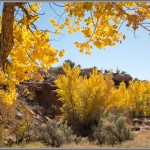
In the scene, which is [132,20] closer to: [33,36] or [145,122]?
[33,36]

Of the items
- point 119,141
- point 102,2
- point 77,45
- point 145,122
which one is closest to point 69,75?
point 119,141

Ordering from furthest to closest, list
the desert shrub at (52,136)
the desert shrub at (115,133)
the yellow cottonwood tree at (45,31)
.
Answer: the desert shrub at (52,136)
the desert shrub at (115,133)
the yellow cottonwood tree at (45,31)

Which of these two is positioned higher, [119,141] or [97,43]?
[97,43]

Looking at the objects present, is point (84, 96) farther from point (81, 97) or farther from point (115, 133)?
point (115, 133)

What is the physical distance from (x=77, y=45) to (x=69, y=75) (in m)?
12.9

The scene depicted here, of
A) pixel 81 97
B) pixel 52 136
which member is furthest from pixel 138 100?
pixel 52 136

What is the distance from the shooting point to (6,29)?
14.6 ft

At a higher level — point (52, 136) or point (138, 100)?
point (138, 100)

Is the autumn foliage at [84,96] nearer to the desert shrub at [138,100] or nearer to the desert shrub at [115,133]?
the desert shrub at [115,133]

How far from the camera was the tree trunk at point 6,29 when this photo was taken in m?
4.41

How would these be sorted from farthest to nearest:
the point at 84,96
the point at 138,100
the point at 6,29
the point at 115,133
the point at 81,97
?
1. the point at 138,100
2. the point at 81,97
3. the point at 84,96
4. the point at 115,133
5. the point at 6,29

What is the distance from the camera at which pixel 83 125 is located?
59.2 ft

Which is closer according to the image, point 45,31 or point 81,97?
point 45,31

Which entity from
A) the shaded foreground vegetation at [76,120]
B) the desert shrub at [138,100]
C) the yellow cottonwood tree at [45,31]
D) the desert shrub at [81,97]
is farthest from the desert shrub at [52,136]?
the desert shrub at [138,100]
